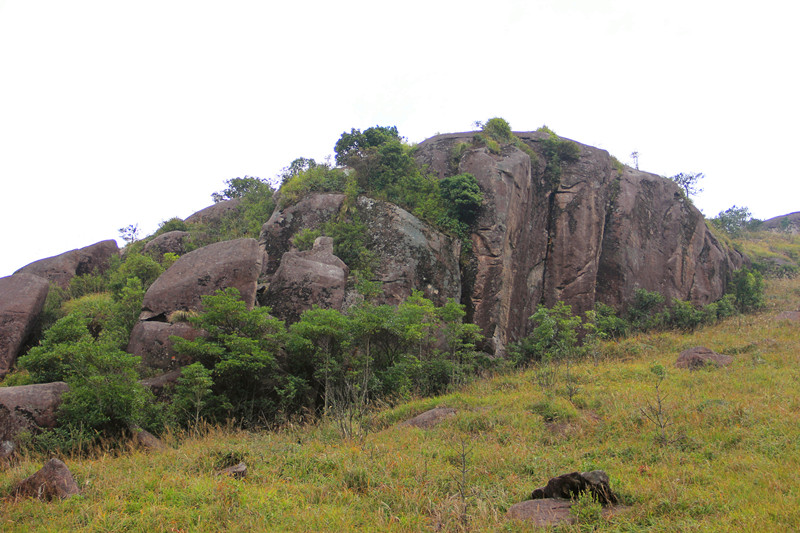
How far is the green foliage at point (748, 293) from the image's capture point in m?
27.4

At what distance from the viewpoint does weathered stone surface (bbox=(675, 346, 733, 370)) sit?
15.8 meters

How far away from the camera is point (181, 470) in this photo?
27.2ft

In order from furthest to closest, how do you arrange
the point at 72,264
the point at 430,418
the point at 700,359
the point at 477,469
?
1. the point at 72,264
2. the point at 700,359
3. the point at 430,418
4. the point at 477,469

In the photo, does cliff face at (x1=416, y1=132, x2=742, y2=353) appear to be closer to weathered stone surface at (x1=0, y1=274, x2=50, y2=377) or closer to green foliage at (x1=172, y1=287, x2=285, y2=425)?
green foliage at (x1=172, y1=287, x2=285, y2=425)

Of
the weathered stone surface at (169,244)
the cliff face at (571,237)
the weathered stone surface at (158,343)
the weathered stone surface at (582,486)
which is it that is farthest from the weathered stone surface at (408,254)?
the weathered stone surface at (582,486)

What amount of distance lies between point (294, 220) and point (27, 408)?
13298 millimetres

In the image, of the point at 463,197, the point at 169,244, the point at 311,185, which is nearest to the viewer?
the point at 463,197

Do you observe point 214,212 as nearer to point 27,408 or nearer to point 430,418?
point 27,408

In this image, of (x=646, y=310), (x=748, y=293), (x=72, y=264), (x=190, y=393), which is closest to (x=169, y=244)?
(x=72, y=264)

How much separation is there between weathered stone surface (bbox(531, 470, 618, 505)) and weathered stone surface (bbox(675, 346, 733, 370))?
436 inches

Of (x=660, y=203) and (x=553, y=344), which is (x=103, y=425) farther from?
(x=660, y=203)

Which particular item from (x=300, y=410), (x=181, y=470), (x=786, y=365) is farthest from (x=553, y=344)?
(x=181, y=470)

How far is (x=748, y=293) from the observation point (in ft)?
90.8

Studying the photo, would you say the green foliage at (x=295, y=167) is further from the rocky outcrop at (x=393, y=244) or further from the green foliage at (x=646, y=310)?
the green foliage at (x=646, y=310)
